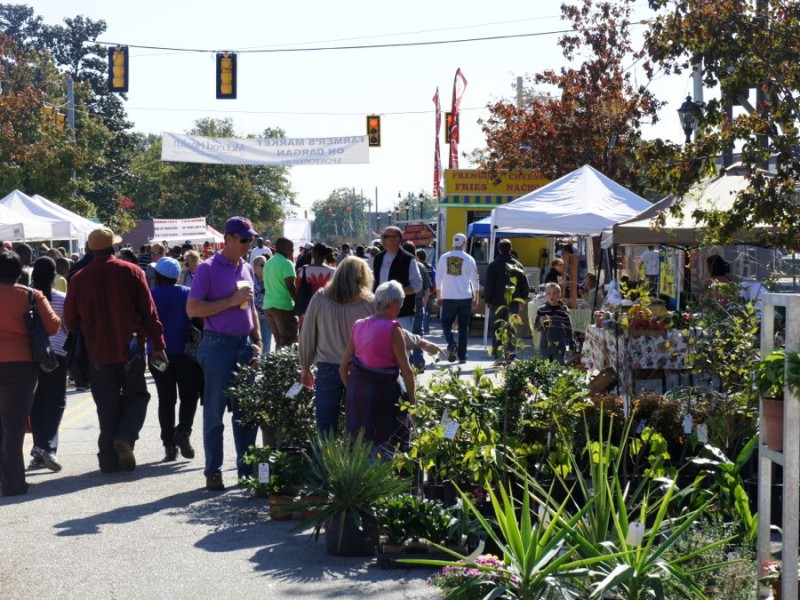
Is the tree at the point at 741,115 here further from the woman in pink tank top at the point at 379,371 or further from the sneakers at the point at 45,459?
the sneakers at the point at 45,459

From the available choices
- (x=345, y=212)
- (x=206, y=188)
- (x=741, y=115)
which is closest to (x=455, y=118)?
(x=741, y=115)

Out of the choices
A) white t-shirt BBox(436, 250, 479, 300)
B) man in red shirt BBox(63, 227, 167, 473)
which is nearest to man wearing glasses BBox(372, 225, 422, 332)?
man in red shirt BBox(63, 227, 167, 473)

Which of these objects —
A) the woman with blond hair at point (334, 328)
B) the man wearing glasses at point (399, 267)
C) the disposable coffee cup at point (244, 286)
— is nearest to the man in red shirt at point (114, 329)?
the disposable coffee cup at point (244, 286)

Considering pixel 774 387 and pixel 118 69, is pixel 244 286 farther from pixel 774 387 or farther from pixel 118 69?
pixel 118 69

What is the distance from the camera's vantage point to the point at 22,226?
23250 millimetres

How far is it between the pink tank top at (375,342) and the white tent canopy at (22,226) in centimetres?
1623

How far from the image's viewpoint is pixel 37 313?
933cm

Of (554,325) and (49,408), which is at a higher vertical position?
(554,325)

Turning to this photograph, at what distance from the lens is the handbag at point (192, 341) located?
10458 millimetres

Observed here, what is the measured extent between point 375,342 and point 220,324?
1.69m

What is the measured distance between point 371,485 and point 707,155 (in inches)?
223

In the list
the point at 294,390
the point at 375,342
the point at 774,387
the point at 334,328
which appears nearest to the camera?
the point at 774,387

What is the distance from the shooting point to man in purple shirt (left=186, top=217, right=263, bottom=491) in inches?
362

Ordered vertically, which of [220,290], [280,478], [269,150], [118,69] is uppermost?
[118,69]
